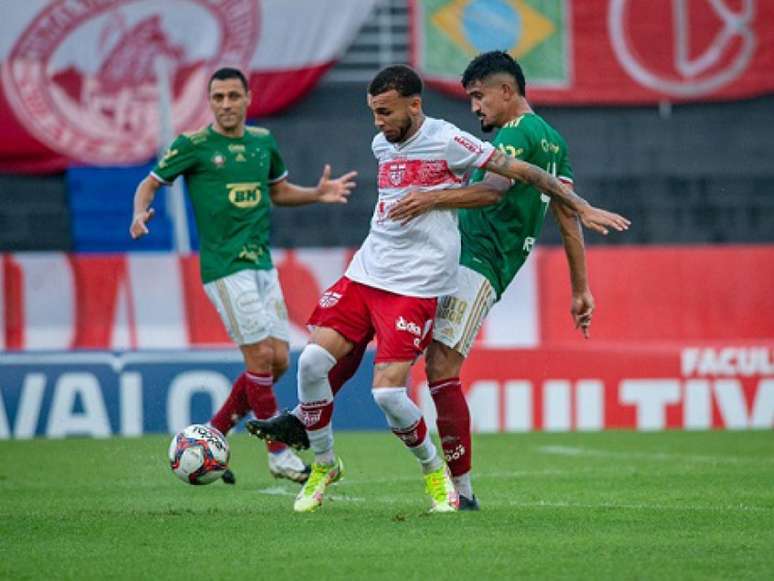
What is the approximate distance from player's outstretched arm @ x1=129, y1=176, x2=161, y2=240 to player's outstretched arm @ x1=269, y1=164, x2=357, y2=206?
2.65 feet

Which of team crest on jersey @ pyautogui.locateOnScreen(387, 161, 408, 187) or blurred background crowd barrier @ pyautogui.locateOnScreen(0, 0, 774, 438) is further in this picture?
blurred background crowd barrier @ pyautogui.locateOnScreen(0, 0, 774, 438)

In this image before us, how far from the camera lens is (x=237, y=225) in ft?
33.9

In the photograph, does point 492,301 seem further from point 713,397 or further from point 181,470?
point 713,397

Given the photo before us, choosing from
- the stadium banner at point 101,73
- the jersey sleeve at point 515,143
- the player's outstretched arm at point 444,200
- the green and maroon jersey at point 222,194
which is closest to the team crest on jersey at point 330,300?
the player's outstretched arm at point 444,200

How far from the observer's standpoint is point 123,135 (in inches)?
645

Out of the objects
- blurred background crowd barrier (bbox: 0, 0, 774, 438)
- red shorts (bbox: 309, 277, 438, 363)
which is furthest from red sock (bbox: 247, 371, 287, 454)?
blurred background crowd barrier (bbox: 0, 0, 774, 438)

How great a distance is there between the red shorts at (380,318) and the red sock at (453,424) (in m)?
0.22

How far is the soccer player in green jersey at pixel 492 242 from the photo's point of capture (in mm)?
7957

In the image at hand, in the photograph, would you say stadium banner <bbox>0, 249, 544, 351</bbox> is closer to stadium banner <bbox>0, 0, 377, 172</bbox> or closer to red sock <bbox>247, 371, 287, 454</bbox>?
stadium banner <bbox>0, 0, 377, 172</bbox>

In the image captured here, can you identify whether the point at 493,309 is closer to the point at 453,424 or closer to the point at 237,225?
the point at 237,225

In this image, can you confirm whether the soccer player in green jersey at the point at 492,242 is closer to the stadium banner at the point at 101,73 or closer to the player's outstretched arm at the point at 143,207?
the player's outstretched arm at the point at 143,207

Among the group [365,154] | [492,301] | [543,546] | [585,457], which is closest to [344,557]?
[543,546]

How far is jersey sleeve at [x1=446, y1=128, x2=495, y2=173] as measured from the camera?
7727 millimetres

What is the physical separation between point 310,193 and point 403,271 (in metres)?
2.88
